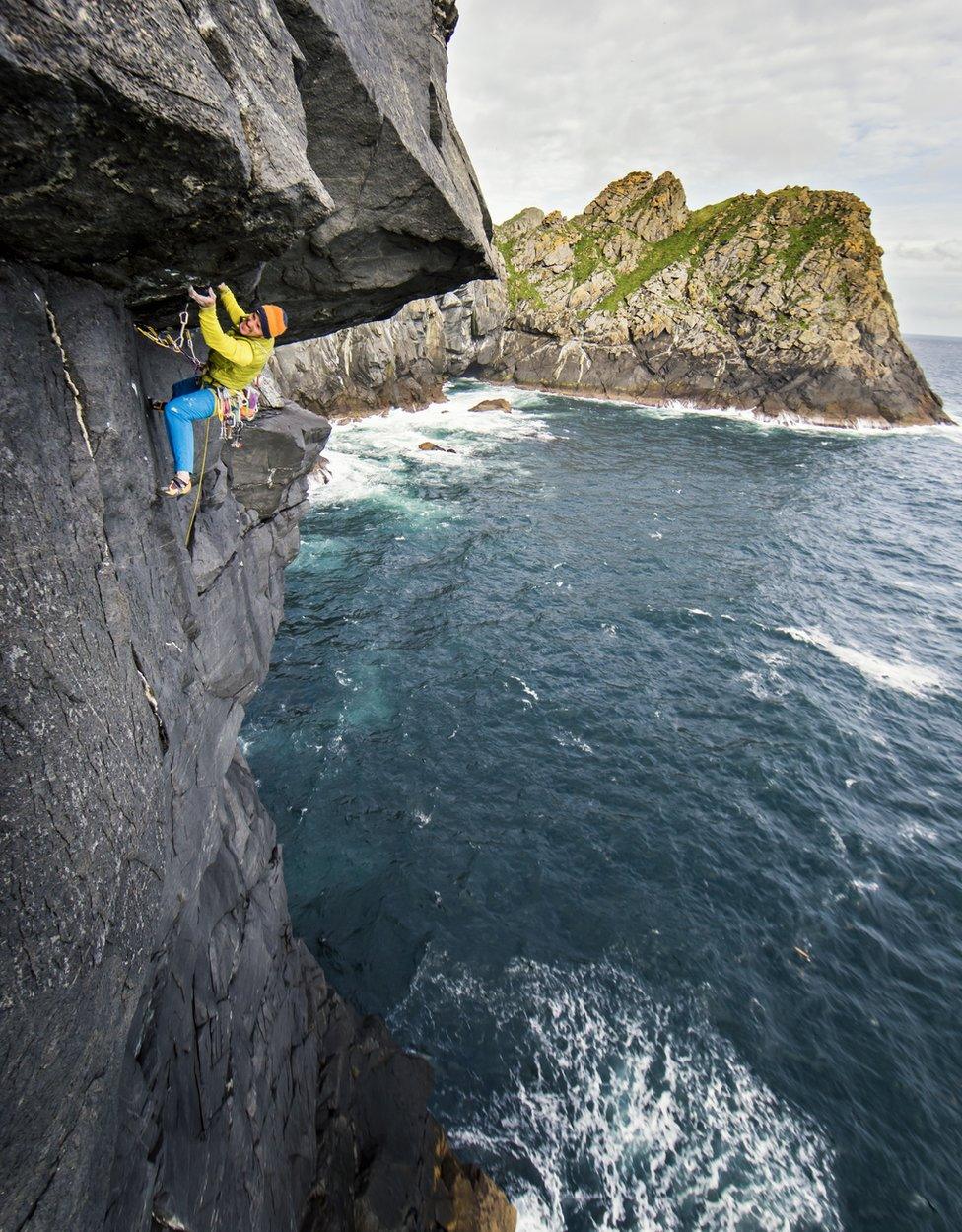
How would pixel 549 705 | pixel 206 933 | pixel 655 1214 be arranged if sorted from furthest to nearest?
1. pixel 549 705
2. pixel 655 1214
3. pixel 206 933

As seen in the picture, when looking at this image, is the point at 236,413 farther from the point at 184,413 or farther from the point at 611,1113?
the point at 611,1113

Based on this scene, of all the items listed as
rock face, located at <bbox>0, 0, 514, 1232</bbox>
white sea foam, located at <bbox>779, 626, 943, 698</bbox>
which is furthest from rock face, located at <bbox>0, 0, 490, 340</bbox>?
white sea foam, located at <bbox>779, 626, 943, 698</bbox>

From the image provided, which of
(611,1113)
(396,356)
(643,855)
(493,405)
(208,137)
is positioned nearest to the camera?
(208,137)

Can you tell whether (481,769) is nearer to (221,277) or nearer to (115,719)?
(115,719)

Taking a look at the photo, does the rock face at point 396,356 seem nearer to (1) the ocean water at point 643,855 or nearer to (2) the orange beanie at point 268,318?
(1) the ocean water at point 643,855

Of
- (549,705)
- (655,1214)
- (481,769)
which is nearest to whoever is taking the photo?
(655,1214)

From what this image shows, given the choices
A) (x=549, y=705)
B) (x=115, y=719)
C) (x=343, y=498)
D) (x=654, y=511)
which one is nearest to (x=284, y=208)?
(x=115, y=719)

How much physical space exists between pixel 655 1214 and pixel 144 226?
1823 cm

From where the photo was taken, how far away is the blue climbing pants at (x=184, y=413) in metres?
9.46

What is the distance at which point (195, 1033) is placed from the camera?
28.9ft

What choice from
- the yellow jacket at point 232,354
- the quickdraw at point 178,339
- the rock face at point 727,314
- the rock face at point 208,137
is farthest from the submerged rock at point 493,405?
the yellow jacket at point 232,354

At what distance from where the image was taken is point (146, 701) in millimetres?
7855

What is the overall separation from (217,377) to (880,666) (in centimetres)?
3122

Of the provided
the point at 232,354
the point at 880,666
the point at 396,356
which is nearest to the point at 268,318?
the point at 232,354
